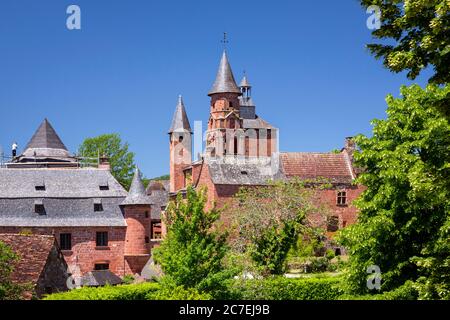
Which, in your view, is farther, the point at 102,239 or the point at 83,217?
the point at 83,217

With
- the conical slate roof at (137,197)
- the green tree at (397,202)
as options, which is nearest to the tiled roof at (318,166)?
the conical slate roof at (137,197)

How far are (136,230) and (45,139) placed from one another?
23.3 metres

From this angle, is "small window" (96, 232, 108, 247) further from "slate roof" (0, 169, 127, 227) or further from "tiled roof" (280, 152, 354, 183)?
"tiled roof" (280, 152, 354, 183)

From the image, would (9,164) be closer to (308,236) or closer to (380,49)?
(308,236)

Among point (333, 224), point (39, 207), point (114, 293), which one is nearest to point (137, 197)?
point (39, 207)

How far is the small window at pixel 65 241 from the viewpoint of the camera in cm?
5506

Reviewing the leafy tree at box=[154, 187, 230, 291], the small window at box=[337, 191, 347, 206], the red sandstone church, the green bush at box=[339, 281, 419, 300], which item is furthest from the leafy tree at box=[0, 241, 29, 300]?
the small window at box=[337, 191, 347, 206]

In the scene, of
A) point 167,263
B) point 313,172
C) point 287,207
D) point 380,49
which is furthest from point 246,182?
point 380,49

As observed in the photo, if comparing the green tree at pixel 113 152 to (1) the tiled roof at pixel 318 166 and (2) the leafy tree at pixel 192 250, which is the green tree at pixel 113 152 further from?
(2) the leafy tree at pixel 192 250

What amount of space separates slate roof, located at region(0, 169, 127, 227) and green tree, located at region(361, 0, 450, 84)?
4336cm

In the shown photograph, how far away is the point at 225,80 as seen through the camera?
78.8 metres

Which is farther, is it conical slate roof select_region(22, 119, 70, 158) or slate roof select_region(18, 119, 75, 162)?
conical slate roof select_region(22, 119, 70, 158)

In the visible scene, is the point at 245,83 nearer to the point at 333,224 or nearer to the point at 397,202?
the point at 333,224

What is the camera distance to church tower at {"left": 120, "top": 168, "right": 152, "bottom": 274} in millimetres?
55469
